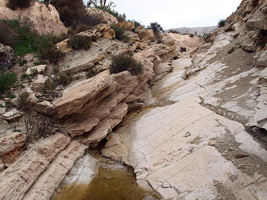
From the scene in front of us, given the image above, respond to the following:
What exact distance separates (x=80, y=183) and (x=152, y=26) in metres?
27.1

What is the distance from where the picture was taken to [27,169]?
4.25m

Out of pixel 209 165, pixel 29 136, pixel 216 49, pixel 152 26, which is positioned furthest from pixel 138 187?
pixel 152 26

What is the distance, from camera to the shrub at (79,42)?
32.3ft

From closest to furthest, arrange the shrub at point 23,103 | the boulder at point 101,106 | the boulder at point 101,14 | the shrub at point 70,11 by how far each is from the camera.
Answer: the shrub at point 23,103, the boulder at point 101,106, the shrub at point 70,11, the boulder at point 101,14

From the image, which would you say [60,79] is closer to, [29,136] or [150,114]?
[29,136]

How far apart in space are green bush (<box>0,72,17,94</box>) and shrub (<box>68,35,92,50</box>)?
3623 mm

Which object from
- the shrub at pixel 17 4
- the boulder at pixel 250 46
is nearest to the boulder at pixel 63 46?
the shrub at pixel 17 4

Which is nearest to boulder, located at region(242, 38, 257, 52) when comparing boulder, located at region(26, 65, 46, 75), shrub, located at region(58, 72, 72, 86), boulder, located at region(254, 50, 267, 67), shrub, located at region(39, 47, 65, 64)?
boulder, located at region(254, 50, 267, 67)

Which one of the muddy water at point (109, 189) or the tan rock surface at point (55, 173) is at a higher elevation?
the tan rock surface at point (55, 173)

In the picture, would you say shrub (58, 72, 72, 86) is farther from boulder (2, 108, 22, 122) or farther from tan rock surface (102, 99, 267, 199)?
tan rock surface (102, 99, 267, 199)

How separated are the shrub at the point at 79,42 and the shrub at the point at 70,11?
4899 millimetres

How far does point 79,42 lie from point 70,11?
6444mm

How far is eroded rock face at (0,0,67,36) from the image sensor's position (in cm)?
1099

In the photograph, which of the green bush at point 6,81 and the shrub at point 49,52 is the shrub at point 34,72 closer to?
the green bush at point 6,81
